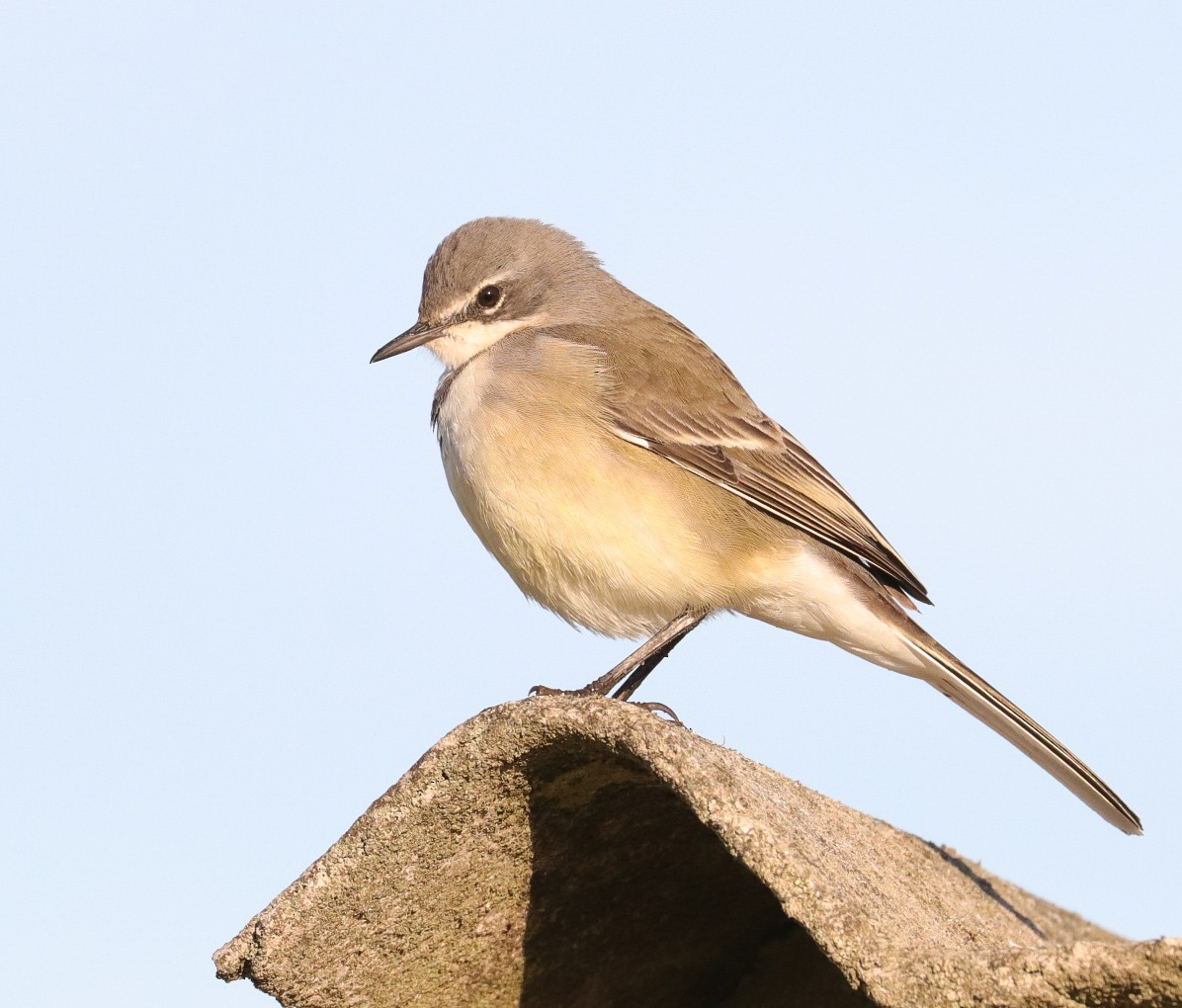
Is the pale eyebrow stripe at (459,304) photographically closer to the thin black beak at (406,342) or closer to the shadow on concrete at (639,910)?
the thin black beak at (406,342)

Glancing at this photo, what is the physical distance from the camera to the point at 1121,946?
10.2 ft

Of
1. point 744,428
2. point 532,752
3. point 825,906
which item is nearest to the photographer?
point 825,906

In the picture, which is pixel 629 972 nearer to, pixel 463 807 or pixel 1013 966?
pixel 463 807

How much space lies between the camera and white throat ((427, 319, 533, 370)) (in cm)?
751

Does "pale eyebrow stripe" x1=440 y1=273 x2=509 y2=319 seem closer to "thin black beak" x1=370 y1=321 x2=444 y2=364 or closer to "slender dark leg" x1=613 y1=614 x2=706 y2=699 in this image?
"thin black beak" x1=370 y1=321 x2=444 y2=364

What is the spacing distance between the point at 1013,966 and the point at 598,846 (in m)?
1.56

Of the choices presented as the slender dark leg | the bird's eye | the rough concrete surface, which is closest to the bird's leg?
the slender dark leg

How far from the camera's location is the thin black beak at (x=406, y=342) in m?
7.59

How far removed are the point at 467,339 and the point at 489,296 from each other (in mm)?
333

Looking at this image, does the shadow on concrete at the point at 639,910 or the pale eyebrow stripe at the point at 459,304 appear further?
the pale eyebrow stripe at the point at 459,304

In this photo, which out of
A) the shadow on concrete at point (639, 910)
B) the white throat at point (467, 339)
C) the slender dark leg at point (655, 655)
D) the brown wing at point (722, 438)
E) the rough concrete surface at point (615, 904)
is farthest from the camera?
the white throat at point (467, 339)

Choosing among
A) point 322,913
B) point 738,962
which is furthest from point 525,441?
point 322,913

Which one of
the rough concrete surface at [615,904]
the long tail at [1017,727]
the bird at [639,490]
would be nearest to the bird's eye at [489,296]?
the bird at [639,490]

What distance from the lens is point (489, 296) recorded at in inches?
306
